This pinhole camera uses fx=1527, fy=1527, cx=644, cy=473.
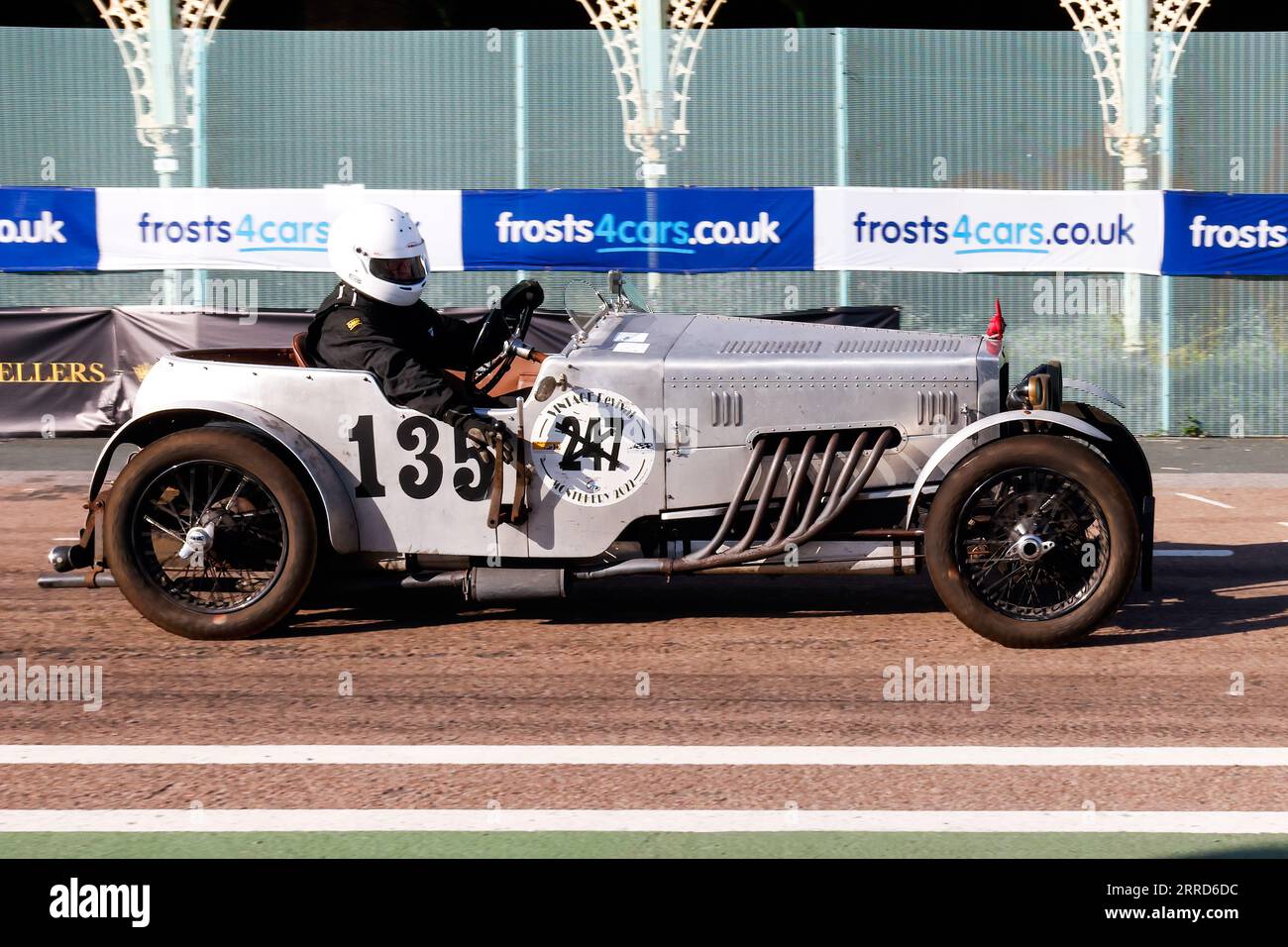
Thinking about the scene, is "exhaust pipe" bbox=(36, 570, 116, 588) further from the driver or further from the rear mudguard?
the driver

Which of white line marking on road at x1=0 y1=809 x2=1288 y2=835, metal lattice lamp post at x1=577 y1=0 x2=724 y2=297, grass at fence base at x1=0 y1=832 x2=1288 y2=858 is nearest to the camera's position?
grass at fence base at x1=0 y1=832 x2=1288 y2=858

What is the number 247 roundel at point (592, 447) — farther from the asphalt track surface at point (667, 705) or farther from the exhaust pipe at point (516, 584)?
the asphalt track surface at point (667, 705)

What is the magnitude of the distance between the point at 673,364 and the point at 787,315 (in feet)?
24.1

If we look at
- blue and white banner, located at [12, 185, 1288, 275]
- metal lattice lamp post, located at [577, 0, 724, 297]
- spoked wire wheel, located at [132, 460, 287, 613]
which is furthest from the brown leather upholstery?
metal lattice lamp post, located at [577, 0, 724, 297]

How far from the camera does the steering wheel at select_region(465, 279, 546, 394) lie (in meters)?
6.85

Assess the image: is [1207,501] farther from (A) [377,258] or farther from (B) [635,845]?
(B) [635,845]

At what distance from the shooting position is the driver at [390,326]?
627cm

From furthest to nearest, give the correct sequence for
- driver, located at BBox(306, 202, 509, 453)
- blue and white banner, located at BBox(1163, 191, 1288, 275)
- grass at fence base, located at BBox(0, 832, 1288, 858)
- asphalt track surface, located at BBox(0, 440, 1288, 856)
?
blue and white banner, located at BBox(1163, 191, 1288, 275)
driver, located at BBox(306, 202, 509, 453)
asphalt track surface, located at BBox(0, 440, 1288, 856)
grass at fence base, located at BBox(0, 832, 1288, 858)

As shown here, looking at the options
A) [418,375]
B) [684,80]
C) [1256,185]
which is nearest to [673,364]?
[418,375]

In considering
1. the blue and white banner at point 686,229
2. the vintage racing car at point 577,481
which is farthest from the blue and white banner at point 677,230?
the vintage racing car at point 577,481

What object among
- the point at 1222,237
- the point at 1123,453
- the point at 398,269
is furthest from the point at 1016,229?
the point at 398,269

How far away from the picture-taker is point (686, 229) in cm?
1361

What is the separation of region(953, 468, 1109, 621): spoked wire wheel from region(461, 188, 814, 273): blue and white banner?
7.75m
